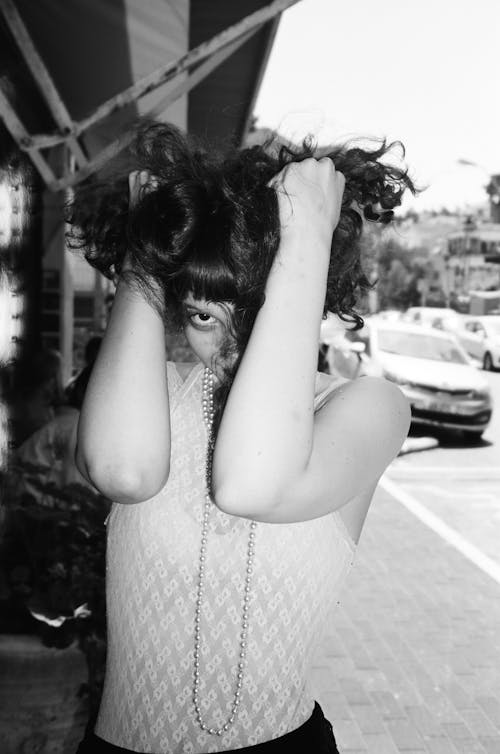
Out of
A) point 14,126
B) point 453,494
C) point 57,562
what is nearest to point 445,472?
point 453,494

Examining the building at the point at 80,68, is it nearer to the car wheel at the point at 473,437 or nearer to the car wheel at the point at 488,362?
the car wheel at the point at 473,437

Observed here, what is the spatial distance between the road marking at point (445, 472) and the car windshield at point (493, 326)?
12982 millimetres

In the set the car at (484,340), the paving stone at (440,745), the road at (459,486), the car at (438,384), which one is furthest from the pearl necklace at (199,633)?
the car at (484,340)

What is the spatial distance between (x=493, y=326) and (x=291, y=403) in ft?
73.3

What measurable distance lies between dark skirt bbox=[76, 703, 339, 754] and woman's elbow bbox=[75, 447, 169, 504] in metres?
0.39

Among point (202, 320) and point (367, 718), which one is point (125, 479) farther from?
point (367, 718)

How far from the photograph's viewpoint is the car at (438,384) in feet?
34.9

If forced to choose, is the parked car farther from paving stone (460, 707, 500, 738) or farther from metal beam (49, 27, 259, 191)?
paving stone (460, 707, 500, 738)

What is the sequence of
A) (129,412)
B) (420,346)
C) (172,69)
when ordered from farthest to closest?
(420,346), (172,69), (129,412)

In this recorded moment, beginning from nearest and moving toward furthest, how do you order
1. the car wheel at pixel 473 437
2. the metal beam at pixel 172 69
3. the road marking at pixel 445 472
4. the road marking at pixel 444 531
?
the metal beam at pixel 172 69, the road marking at pixel 444 531, the road marking at pixel 445 472, the car wheel at pixel 473 437

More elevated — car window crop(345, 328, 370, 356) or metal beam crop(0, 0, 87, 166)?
metal beam crop(0, 0, 87, 166)

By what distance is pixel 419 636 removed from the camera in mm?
4559

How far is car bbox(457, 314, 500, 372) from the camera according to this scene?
2064 centimetres

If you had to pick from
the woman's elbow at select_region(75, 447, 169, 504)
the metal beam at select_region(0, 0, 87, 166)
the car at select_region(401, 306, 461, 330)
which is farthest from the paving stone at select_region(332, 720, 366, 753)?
the car at select_region(401, 306, 461, 330)
